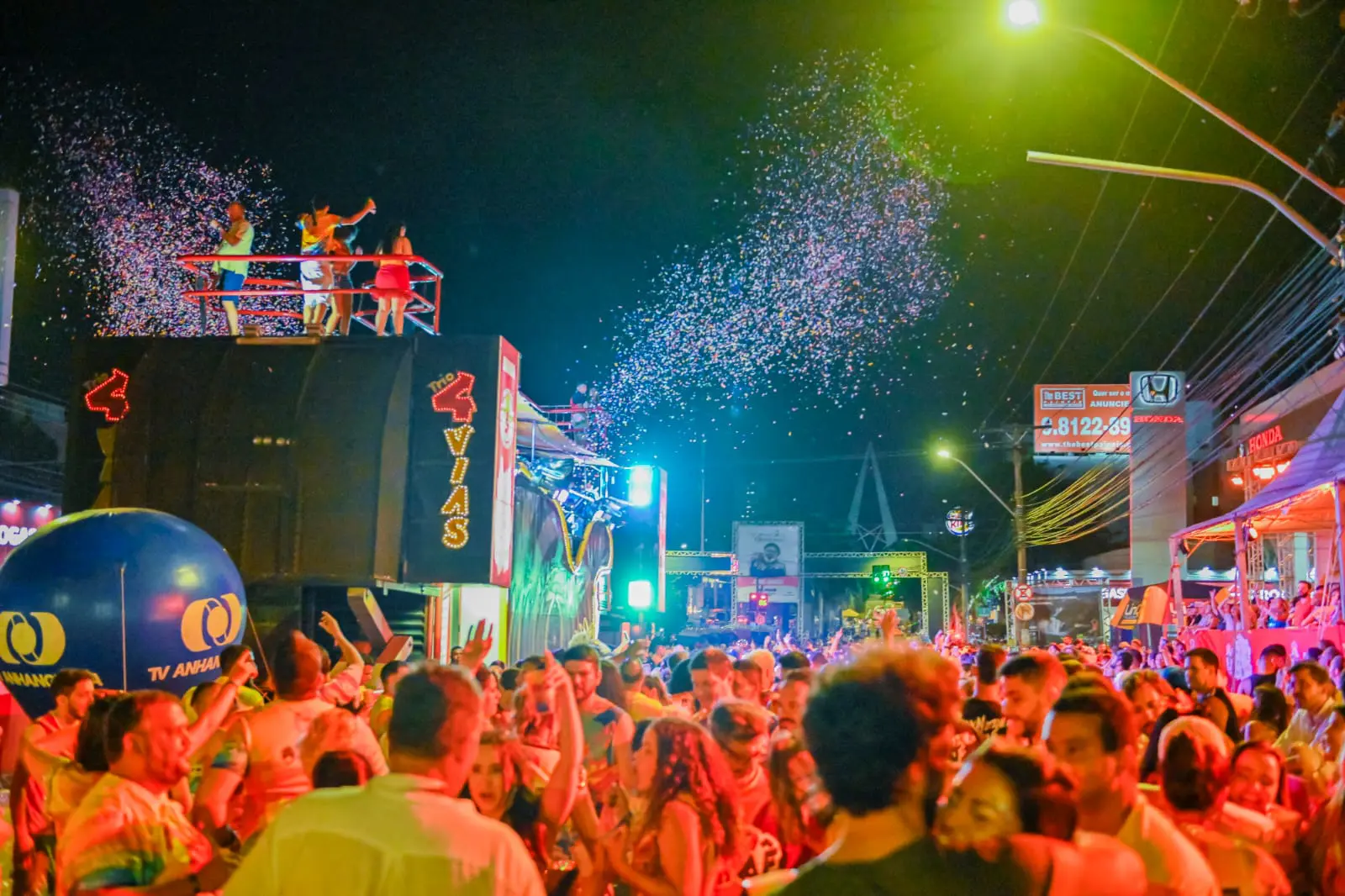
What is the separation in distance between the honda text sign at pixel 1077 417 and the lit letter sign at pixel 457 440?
126 feet

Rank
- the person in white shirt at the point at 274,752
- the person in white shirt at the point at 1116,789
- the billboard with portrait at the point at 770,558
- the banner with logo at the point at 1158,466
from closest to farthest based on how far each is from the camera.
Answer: the person in white shirt at the point at 1116,789 < the person in white shirt at the point at 274,752 < the banner with logo at the point at 1158,466 < the billboard with portrait at the point at 770,558

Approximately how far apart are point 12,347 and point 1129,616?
29.5 metres

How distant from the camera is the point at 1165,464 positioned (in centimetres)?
4228

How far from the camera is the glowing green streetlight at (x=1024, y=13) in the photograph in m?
10.6

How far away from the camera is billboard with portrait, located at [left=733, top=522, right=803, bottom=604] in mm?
54125

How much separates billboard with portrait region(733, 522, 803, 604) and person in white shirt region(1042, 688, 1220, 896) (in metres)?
50.3

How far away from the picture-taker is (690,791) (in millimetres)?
4090

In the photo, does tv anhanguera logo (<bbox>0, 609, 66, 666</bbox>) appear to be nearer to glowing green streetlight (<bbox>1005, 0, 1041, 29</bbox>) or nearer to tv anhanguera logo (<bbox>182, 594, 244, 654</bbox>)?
tv anhanguera logo (<bbox>182, 594, 244, 654</bbox>)

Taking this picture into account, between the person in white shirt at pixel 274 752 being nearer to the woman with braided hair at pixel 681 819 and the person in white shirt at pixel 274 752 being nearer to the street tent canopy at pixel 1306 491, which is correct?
the woman with braided hair at pixel 681 819

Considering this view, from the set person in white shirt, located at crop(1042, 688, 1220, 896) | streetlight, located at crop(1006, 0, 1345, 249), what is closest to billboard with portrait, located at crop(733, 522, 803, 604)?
streetlight, located at crop(1006, 0, 1345, 249)

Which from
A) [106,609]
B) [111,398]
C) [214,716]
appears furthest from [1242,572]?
[111,398]

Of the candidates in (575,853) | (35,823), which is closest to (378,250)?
(35,823)

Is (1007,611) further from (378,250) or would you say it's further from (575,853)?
(575,853)

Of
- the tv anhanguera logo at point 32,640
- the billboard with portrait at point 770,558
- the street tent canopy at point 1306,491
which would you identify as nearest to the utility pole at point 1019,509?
the street tent canopy at point 1306,491
